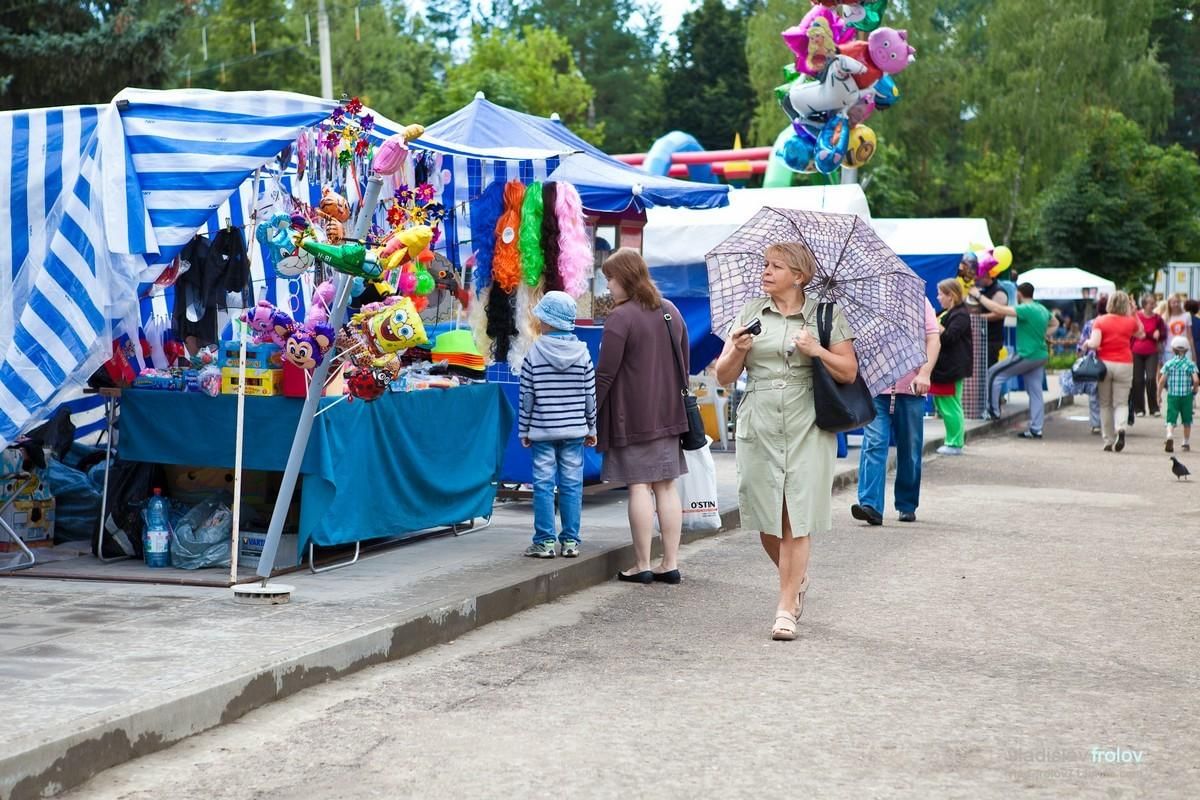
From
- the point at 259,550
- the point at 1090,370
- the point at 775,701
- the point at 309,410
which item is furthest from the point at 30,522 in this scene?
the point at 1090,370

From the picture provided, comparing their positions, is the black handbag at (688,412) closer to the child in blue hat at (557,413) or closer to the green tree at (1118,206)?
the child in blue hat at (557,413)

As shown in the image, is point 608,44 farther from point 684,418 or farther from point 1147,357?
point 684,418

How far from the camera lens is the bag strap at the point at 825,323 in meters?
7.52

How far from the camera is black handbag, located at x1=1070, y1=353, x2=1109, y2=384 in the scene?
19375mm

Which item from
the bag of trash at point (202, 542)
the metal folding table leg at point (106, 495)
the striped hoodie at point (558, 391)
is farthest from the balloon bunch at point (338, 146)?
the bag of trash at point (202, 542)

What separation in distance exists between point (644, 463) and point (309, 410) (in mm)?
2096

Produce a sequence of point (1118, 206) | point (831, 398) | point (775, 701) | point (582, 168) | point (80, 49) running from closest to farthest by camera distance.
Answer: point (775, 701)
point (831, 398)
point (582, 168)
point (80, 49)
point (1118, 206)

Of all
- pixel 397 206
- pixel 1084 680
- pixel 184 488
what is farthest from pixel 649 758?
pixel 184 488

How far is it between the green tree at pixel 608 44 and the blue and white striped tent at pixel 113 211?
203ft

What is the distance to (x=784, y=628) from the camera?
7.59m

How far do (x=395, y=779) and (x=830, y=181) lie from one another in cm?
1766

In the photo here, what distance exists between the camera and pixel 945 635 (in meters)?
7.77

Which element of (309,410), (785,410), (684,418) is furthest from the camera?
(684,418)

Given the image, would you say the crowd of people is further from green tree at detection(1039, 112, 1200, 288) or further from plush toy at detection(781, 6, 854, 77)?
green tree at detection(1039, 112, 1200, 288)
